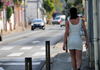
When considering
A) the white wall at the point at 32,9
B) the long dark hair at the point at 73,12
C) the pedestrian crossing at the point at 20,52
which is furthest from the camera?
the white wall at the point at 32,9

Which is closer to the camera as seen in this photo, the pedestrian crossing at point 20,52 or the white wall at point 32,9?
the pedestrian crossing at point 20,52

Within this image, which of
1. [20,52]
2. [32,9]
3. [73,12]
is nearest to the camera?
[73,12]

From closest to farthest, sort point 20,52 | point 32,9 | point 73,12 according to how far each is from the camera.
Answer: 1. point 73,12
2. point 20,52
3. point 32,9

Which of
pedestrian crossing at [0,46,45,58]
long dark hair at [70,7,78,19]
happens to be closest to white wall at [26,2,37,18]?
pedestrian crossing at [0,46,45,58]

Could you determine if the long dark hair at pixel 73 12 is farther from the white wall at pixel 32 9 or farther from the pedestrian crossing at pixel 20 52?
the white wall at pixel 32 9

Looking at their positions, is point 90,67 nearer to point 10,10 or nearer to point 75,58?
point 75,58

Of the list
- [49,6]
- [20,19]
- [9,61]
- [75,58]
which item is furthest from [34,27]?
[49,6]

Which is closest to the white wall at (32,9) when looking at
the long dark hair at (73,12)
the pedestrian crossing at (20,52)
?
the pedestrian crossing at (20,52)

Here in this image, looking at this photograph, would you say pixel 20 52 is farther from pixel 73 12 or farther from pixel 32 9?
pixel 32 9

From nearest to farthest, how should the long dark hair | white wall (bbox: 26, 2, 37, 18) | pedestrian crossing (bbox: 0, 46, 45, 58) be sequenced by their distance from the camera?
the long dark hair → pedestrian crossing (bbox: 0, 46, 45, 58) → white wall (bbox: 26, 2, 37, 18)

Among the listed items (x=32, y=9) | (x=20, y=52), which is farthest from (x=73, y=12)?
(x=32, y=9)

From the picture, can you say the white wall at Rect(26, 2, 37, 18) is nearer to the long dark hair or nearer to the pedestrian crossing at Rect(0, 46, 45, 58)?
the pedestrian crossing at Rect(0, 46, 45, 58)

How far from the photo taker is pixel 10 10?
4519 centimetres

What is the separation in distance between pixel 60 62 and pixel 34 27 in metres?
33.7
